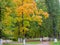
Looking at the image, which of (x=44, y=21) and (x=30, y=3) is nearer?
(x=30, y=3)

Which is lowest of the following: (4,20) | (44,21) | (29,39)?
(29,39)

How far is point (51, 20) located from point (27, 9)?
10.7 m

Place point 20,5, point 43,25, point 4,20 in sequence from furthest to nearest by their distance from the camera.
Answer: point 43,25, point 20,5, point 4,20

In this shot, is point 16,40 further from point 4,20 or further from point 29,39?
point 4,20

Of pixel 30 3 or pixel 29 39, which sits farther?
pixel 29 39

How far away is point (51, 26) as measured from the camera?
26.7 meters

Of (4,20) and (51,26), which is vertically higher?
(4,20)

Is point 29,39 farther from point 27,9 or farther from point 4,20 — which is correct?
point 4,20

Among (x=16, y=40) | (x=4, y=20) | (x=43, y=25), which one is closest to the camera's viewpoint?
(x=4, y=20)

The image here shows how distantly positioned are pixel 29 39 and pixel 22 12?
11.3 m

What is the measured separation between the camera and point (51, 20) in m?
26.6

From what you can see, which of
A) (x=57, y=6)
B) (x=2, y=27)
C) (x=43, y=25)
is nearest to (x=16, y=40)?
(x=43, y=25)

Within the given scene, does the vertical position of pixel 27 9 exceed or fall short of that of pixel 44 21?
it exceeds it

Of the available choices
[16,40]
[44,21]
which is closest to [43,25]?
[44,21]
